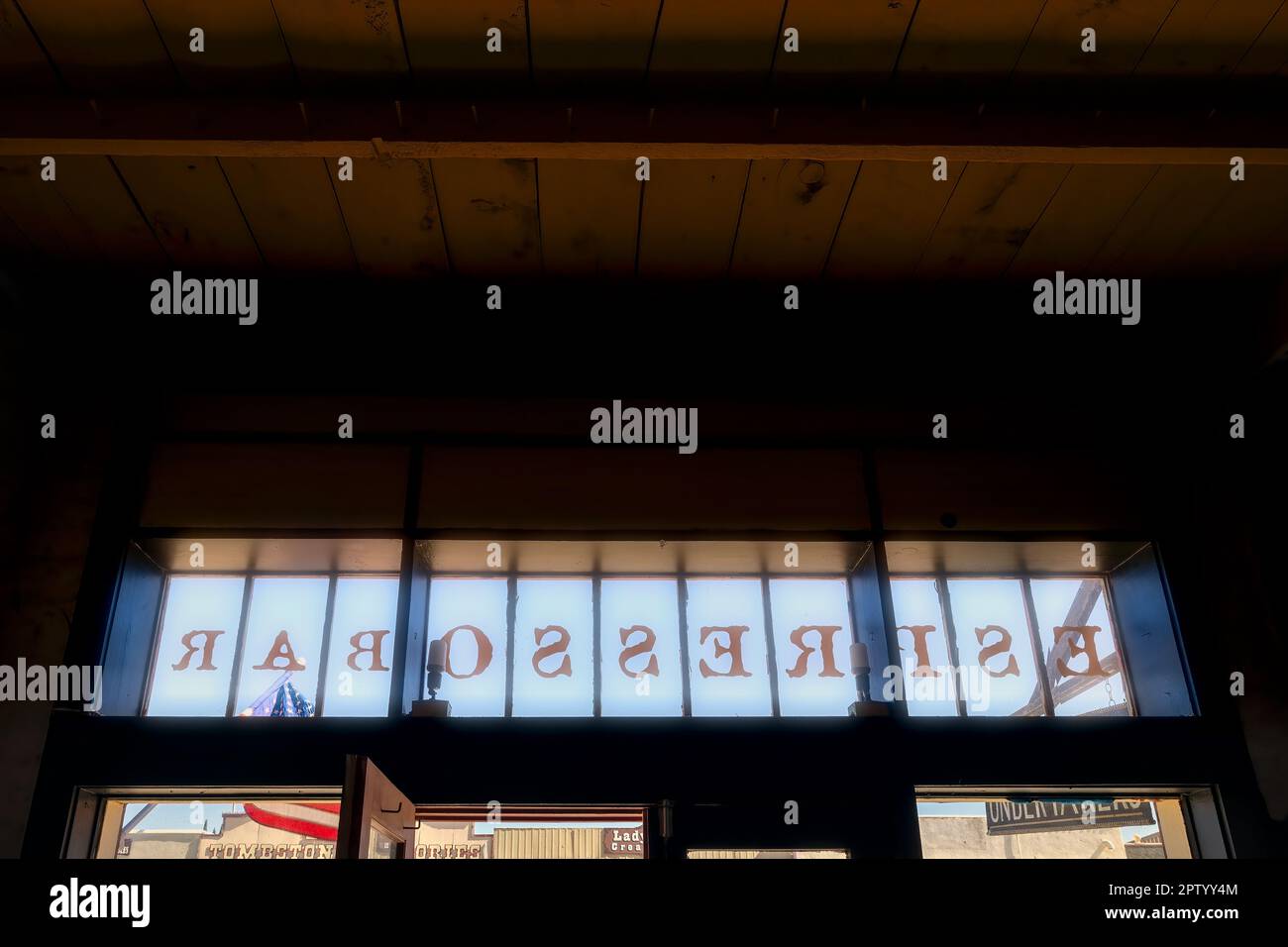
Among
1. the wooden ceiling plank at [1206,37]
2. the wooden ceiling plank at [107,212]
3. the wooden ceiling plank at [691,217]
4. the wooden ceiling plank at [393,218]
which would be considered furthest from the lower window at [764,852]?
the wooden ceiling plank at [107,212]

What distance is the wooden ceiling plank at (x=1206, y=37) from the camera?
2633 mm

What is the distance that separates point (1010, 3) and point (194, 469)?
146 inches

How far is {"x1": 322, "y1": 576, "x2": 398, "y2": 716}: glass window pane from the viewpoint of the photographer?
362cm

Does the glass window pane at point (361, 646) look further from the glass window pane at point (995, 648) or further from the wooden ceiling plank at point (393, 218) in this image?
the glass window pane at point (995, 648)

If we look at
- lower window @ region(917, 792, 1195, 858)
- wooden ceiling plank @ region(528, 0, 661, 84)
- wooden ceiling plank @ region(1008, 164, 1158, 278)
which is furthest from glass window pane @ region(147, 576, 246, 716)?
wooden ceiling plank @ region(1008, 164, 1158, 278)

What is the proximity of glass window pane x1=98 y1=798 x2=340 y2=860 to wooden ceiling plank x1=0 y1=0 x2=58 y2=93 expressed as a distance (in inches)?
104

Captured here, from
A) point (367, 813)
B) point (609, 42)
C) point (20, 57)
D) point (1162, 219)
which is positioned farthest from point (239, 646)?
point (1162, 219)

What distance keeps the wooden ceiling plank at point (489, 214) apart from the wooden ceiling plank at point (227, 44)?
61 cm

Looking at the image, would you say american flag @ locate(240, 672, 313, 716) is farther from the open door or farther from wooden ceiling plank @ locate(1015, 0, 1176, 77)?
wooden ceiling plank @ locate(1015, 0, 1176, 77)

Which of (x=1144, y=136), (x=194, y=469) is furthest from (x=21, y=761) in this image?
(x=1144, y=136)
